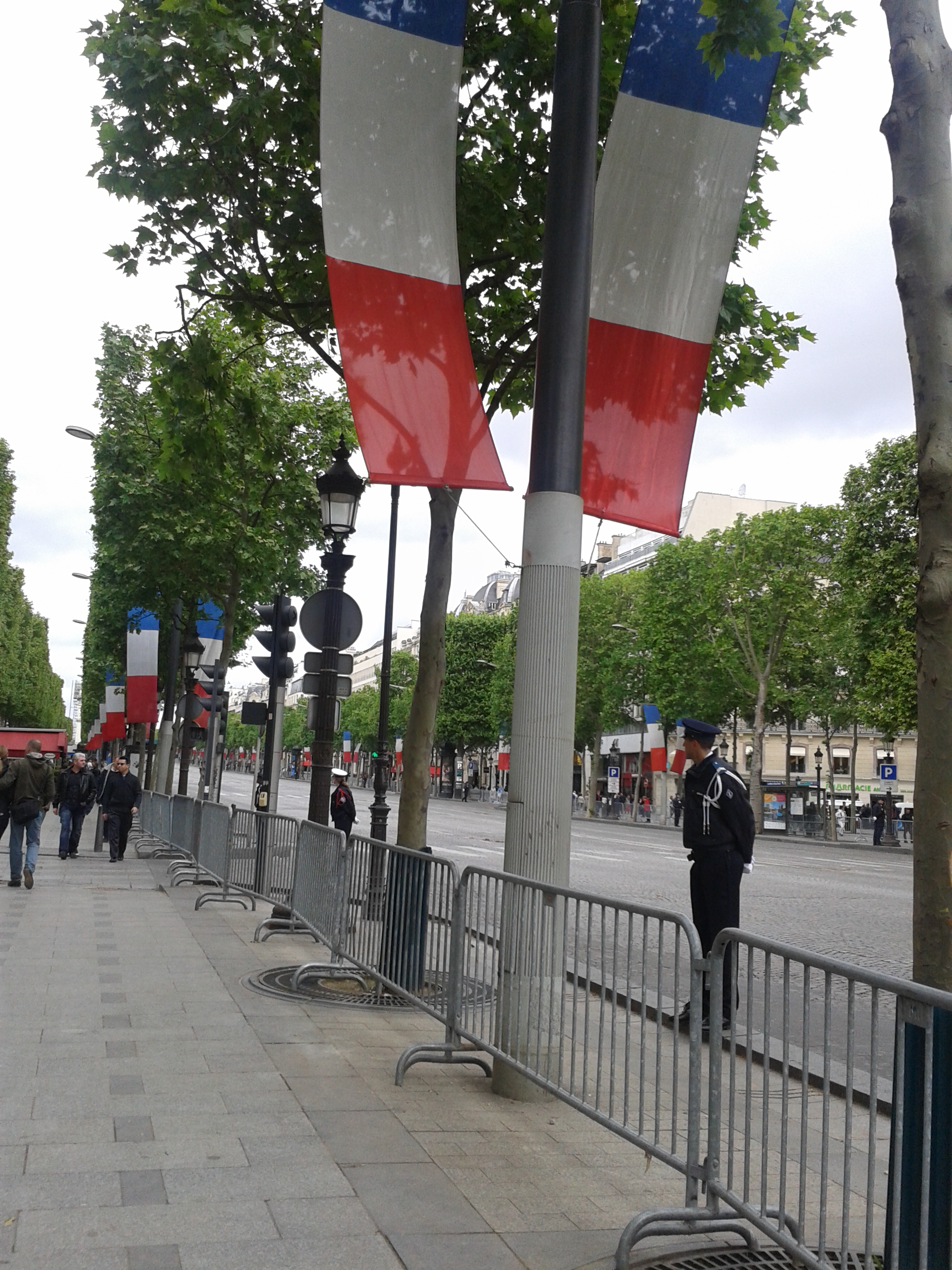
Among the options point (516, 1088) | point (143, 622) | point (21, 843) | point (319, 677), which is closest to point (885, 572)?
point (143, 622)

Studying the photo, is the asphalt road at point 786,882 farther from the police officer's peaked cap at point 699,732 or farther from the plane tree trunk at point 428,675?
the police officer's peaked cap at point 699,732

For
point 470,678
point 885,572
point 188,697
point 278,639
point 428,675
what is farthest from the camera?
point 470,678

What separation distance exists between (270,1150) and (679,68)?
19.4 feet

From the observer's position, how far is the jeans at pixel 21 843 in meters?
15.6

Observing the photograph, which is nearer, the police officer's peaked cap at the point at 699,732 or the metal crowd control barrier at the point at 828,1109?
the metal crowd control barrier at the point at 828,1109

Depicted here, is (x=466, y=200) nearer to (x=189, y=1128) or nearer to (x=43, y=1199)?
(x=189, y=1128)

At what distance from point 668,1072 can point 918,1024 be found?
171cm

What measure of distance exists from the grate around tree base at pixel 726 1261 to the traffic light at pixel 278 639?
1066 cm

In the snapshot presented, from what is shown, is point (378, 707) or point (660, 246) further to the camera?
point (378, 707)

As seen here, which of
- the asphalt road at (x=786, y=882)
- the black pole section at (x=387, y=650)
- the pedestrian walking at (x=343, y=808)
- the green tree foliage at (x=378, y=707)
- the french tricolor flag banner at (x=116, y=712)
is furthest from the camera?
the green tree foliage at (x=378, y=707)

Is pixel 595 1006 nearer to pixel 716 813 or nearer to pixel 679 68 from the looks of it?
pixel 716 813

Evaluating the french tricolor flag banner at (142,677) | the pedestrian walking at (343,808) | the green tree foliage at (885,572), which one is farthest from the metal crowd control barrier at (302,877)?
the green tree foliage at (885,572)

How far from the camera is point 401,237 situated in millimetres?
7207

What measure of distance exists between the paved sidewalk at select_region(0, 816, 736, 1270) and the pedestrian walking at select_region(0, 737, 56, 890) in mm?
6854
